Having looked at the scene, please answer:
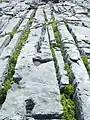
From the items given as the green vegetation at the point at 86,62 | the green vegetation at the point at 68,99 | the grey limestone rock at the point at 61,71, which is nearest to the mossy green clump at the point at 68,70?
the green vegetation at the point at 68,99

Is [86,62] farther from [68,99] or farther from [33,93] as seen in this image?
[33,93]

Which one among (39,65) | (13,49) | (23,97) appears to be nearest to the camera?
(23,97)

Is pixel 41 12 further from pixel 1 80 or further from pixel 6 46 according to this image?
pixel 1 80

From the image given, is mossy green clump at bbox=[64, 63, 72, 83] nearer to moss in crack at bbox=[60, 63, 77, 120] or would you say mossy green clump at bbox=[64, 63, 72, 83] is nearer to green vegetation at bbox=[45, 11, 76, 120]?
green vegetation at bbox=[45, 11, 76, 120]

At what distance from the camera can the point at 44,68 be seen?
1012cm

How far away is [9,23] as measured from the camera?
Answer: 19344 millimetres

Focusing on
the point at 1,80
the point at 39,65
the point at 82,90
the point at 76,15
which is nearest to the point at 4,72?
the point at 1,80

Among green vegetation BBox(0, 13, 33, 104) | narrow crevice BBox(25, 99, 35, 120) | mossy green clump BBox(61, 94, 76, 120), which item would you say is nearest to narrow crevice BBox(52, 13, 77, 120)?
mossy green clump BBox(61, 94, 76, 120)

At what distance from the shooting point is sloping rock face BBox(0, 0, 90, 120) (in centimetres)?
769

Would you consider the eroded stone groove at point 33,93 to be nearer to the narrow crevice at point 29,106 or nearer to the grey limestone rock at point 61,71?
the narrow crevice at point 29,106

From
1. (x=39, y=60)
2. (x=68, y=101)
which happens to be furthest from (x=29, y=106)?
(x=39, y=60)

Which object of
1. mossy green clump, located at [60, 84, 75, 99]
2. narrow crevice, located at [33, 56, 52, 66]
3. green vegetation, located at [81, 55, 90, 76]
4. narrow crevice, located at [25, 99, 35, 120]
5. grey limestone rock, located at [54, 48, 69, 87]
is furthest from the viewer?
narrow crevice, located at [33, 56, 52, 66]

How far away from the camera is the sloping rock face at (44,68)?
303 inches

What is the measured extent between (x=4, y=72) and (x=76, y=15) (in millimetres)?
11762
